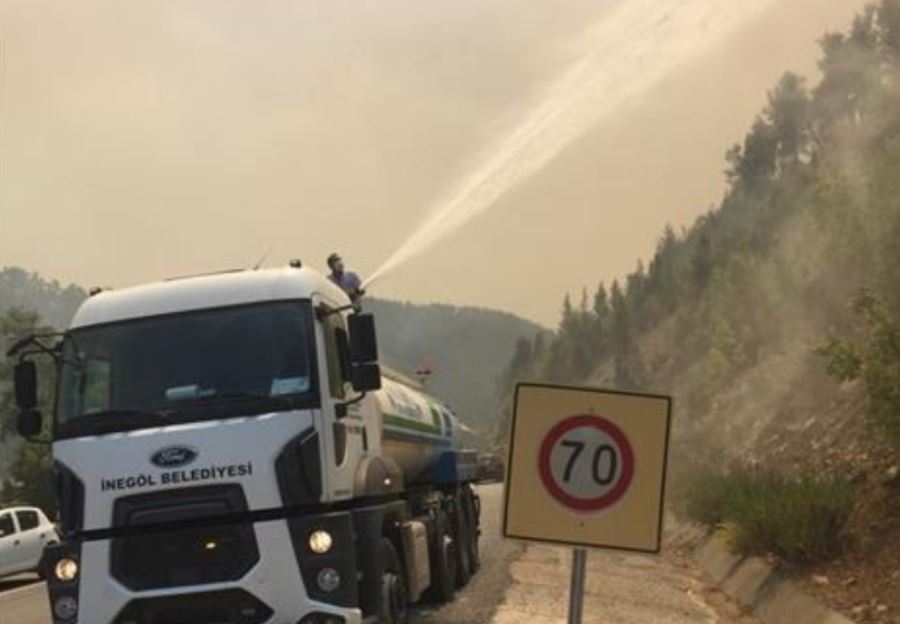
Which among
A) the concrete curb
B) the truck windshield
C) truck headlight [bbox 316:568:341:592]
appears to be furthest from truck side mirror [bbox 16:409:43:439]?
the concrete curb

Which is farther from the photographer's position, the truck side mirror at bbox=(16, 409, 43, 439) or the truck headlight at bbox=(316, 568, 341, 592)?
the truck side mirror at bbox=(16, 409, 43, 439)

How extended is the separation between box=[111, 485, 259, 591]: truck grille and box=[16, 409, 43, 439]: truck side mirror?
1.32 m

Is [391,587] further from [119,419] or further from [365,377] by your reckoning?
[119,419]

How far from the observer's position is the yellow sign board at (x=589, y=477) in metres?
5.02

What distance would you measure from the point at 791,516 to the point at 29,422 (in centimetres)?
807

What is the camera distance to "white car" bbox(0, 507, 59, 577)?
21047 mm

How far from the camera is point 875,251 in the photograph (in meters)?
17.7

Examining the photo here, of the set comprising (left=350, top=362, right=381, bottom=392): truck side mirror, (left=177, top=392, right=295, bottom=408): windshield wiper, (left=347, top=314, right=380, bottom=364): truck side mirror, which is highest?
(left=347, top=314, right=380, bottom=364): truck side mirror

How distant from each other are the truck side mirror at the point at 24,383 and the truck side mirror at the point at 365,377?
2.45 m

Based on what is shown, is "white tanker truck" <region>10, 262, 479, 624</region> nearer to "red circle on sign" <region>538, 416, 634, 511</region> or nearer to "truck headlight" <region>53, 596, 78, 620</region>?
"truck headlight" <region>53, 596, 78, 620</region>

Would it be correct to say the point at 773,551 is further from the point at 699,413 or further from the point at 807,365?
the point at 699,413

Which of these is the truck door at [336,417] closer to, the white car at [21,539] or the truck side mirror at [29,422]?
the truck side mirror at [29,422]

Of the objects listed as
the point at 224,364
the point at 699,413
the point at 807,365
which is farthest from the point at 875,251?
the point at 699,413

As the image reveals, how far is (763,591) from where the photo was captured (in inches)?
530
